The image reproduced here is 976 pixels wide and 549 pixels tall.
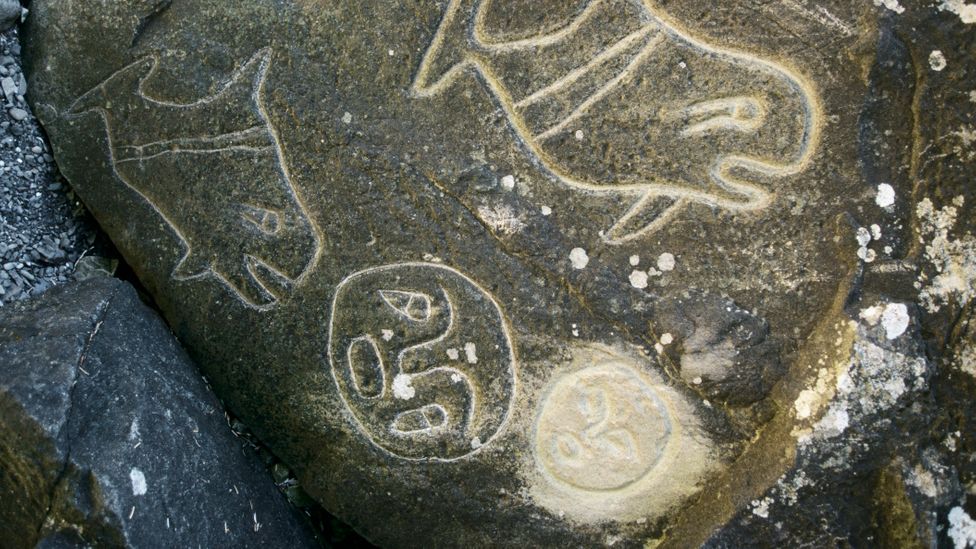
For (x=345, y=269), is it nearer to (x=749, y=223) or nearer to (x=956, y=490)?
(x=749, y=223)

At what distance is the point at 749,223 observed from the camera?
1918mm

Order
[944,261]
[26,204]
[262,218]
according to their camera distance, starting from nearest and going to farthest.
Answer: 1. [944,261]
2. [262,218]
3. [26,204]

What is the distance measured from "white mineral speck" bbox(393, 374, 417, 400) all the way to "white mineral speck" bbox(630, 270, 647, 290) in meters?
0.56

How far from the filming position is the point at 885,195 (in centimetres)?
185

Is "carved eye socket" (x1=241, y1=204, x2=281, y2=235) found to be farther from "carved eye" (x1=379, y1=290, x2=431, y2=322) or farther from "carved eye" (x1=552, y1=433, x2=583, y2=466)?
"carved eye" (x1=552, y1=433, x2=583, y2=466)

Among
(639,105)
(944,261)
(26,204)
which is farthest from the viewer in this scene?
(26,204)

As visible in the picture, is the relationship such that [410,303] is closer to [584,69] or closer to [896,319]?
[584,69]

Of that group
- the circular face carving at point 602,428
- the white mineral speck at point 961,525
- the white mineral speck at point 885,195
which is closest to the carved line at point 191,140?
the circular face carving at point 602,428

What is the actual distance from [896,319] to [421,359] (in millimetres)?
1008

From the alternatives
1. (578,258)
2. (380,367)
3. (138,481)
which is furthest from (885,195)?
(138,481)

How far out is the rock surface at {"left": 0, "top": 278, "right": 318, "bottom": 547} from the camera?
1.86m

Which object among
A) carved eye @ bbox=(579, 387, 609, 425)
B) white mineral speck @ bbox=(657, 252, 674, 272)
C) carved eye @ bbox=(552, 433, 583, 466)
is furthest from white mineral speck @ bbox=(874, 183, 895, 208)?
carved eye @ bbox=(552, 433, 583, 466)

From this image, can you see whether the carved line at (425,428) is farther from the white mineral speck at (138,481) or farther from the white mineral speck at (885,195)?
the white mineral speck at (885,195)

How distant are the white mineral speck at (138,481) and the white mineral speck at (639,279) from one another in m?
1.10
